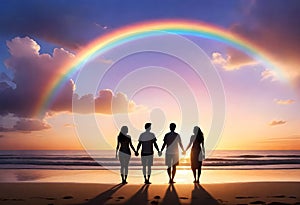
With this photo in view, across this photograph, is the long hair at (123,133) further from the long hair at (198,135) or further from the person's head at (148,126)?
the long hair at (198,135)

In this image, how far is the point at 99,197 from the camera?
11.2m

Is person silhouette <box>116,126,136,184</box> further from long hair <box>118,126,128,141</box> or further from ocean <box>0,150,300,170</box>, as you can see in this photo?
ocean <box>0,150,300,170</box>

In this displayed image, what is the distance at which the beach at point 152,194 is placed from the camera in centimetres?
1050

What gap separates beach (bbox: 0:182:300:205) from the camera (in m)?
10.5

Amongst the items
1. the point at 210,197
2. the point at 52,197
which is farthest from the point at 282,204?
the point at 52,197

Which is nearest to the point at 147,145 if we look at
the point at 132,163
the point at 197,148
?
the point at 197,148

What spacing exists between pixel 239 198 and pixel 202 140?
12.9 ft

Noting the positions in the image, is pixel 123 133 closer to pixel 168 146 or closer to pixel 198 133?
pixel 168 146

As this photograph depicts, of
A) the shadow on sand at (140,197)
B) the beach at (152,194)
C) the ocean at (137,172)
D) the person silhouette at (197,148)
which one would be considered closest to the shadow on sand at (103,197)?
the beach at (152,194)

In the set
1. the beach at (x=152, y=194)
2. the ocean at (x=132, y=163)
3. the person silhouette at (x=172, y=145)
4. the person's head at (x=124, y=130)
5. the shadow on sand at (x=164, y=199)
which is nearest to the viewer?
the shadow on sand at (x=164, y=199)

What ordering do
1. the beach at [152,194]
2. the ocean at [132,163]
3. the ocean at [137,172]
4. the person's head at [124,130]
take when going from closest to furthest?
the beach at [152,194], the person's head at [124,130], the ocean at [137,172], the ocean at [132,163]

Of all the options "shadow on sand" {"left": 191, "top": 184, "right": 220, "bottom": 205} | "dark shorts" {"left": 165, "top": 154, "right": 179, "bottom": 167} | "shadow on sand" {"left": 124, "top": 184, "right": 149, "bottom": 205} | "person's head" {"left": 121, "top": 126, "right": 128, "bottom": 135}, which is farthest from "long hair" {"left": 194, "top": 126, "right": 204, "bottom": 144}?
"shadow on sand" {"left": 124, "top": 184, "right": 149, "bottom": 205}

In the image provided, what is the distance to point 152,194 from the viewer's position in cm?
1165

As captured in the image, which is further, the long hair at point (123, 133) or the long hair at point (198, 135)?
the long hair at point (123, 133)
